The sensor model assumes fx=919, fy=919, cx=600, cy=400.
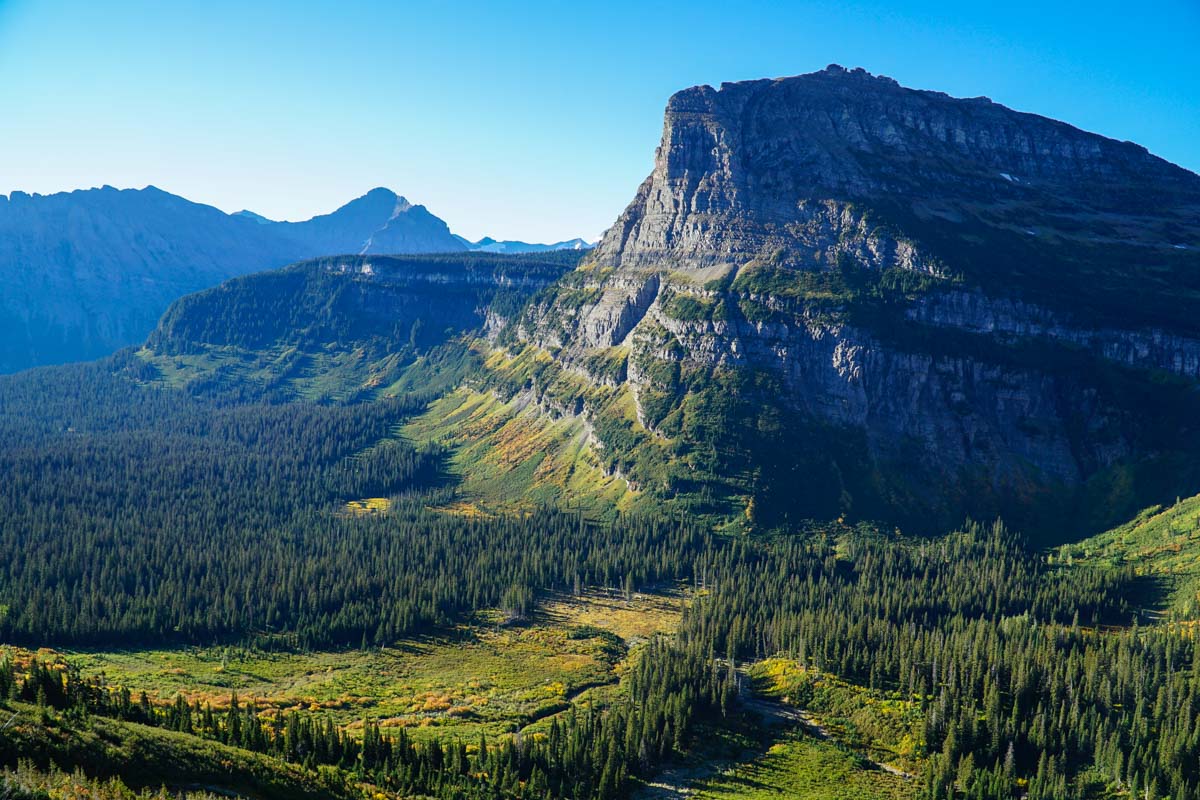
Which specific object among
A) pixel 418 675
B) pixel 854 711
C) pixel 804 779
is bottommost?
pixel 418 675

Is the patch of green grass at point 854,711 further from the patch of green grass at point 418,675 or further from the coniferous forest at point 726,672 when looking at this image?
the patch of green grass at point 418,675

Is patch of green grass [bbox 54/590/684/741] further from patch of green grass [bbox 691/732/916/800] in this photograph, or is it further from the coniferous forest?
patch of green grass [bbox 691/732/916/800]

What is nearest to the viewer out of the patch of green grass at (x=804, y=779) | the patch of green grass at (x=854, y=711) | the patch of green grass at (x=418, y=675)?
the patch of green grass at (x=804, y=779)

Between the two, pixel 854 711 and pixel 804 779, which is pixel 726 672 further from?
pixel 804 779

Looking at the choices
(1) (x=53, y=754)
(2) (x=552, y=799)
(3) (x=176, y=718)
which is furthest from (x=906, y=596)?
(1) (x=53, y=754)

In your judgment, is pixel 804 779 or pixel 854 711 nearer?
pixel 804 779

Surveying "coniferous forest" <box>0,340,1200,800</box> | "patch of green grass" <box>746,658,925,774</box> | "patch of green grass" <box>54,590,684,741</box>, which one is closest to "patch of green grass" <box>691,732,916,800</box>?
"patch of green grass" <box>746,658,925,774</box>

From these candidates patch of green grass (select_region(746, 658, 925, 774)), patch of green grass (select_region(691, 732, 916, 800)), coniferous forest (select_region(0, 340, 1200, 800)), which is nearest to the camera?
coniferous forest (select_region(0, 340, 1200, 800))

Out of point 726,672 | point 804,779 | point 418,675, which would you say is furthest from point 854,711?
point 418,675

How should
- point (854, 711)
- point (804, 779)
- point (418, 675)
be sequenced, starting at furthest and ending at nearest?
point (418, 675) < point (854, 711) < point (804, 779)

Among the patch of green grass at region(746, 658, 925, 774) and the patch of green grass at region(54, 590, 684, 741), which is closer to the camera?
the patch of green grass at region(746, 658, 925, 774)

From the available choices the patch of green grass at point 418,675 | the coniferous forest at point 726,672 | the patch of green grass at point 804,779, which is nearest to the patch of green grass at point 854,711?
the coniferous forest at point 726,672

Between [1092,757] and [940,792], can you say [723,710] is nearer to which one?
[940,792]

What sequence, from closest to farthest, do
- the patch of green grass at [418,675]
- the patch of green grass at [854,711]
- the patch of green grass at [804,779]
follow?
the patch of green grass at [804,779] < the patch of green grass at [854,711] < the patch of green grass at [418,675]
